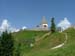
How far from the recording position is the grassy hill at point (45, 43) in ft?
335

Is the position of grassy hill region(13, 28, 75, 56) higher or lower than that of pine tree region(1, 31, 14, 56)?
lower

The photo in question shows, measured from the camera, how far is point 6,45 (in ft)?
274

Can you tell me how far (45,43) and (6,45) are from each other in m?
43.2

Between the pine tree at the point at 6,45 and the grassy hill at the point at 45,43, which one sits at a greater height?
the pine tree at the point at 6,45

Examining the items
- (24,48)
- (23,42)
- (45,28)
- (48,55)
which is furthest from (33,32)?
(48,55)

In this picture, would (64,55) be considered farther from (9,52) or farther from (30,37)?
(30,37)

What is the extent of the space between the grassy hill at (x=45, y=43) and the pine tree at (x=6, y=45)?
18.2 metres

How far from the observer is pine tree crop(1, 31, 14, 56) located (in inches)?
3275

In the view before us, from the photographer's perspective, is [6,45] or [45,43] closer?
[6,45]

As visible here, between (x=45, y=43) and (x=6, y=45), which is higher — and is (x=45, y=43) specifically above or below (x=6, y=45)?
below

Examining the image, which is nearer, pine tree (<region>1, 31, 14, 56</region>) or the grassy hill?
pine tree (<region>1, 31, 14, 56</region>)

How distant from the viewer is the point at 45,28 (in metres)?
161

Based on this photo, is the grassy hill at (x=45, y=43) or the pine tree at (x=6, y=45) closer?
the pine tree at (x=6, y=45)

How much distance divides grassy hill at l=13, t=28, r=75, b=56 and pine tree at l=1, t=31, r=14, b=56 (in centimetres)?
1823
